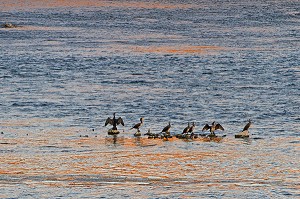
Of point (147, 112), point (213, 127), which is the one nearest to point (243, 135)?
point (213, 127)

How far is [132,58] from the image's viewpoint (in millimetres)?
48281

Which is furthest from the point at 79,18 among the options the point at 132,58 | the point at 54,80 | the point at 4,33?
the point at 54,80

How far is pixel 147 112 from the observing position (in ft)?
95.8

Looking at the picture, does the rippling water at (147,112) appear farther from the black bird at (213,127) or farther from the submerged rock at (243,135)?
the black bird at (213,127)

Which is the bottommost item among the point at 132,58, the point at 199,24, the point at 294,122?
the point at 294,122

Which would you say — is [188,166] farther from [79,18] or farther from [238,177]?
[79,18]

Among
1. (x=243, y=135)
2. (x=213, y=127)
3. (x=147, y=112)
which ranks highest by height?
(x=147, y=112)

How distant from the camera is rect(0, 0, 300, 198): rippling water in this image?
19.0 m

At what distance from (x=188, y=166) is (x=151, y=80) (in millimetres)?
17897

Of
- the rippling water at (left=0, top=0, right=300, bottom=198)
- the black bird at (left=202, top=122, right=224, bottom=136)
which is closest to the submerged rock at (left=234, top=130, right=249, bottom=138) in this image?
the rippling water at (left=0, top=0, right=300, bottom=198)

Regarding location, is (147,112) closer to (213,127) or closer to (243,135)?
(213,127)

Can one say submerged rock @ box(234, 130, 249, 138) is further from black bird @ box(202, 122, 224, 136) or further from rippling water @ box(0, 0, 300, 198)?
black bird @ box(202, 122, 224, 136)

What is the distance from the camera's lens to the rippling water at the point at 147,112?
19.0 m

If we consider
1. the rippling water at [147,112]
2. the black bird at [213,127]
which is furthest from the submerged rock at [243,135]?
the black bird at [213,127]
